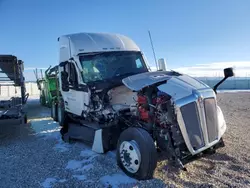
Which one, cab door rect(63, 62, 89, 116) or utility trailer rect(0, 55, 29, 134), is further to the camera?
utility trailer rect(0, 55, 29, 134)

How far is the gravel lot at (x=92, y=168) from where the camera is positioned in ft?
15.1

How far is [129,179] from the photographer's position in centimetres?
473

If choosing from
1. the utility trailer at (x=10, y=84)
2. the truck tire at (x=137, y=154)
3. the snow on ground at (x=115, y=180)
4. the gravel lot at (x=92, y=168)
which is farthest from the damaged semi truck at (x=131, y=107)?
the utility trailer at (x=10, y=84)

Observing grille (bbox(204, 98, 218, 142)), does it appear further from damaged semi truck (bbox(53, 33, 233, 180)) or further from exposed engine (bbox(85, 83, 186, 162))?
exposed engine (bbox(85, 83, 186, 162))

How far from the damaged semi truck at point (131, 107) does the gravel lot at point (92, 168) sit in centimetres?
29

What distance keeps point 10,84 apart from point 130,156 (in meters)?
8.22

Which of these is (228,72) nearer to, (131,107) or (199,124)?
(199,124)

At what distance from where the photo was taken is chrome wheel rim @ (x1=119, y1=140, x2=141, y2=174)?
15.3ft

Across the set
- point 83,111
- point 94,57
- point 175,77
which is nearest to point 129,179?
point 175,77

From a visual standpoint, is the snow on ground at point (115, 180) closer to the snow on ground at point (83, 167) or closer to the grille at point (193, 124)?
the snow on ground at point (83, 167)

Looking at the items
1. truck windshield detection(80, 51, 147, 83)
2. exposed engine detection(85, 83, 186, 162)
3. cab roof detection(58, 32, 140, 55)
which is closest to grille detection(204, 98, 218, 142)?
exposed engine detection(85, 83, 186, 162)

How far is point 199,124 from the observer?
4637mm

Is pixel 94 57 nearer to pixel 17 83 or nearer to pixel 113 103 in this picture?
pixel 113 103

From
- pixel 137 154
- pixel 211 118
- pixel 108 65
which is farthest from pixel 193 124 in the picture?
pixel 108 65
